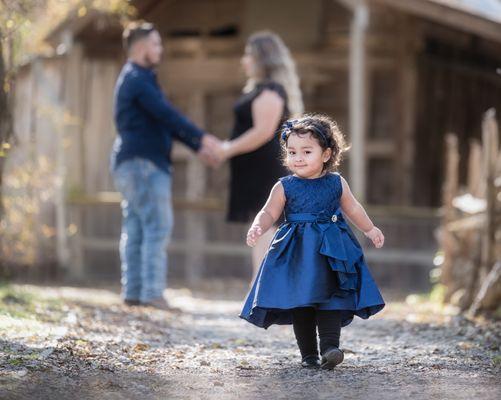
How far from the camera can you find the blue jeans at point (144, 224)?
7438 millimetres

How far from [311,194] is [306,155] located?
7.7 inches

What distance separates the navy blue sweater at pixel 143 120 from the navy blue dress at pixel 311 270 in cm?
267

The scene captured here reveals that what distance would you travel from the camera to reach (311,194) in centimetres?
493

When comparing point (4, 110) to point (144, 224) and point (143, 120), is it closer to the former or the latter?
point (143, 120)

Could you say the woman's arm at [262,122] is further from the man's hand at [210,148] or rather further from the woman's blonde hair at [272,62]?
the man's hand at [210,148]

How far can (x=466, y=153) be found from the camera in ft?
46.3

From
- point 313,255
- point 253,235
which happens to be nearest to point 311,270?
point 313,255

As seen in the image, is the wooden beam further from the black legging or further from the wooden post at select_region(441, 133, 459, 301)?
the black legging

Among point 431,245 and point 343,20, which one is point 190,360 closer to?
point 431,245

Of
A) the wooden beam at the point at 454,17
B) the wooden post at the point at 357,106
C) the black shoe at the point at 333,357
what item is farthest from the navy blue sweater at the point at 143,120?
the wooden beam at the point at 454,17

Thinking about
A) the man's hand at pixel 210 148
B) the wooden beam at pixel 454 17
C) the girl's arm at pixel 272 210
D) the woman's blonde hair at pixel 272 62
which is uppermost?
the wooden beam at pixel 454 17

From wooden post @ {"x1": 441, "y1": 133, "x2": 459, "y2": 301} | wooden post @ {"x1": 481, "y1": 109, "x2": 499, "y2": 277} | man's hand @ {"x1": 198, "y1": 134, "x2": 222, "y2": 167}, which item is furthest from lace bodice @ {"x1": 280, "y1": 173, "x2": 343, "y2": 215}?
wooden post @ {"x1": 441, "y1": 133, "x2": 459, "y2": 301}

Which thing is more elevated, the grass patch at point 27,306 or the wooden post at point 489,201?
the wooden post at point 489,201

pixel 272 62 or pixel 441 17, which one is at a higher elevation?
pixel 441 17
